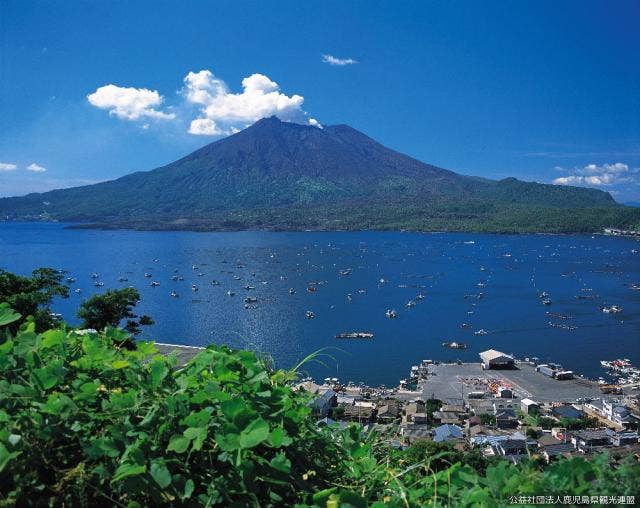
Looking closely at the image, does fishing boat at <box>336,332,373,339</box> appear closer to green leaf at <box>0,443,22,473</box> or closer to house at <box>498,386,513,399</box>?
house at <box>498,386,513,399</box>

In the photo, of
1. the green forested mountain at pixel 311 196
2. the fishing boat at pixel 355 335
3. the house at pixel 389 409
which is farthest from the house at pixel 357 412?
the green forested mountain at pixel 311 196

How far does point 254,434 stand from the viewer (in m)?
0.72

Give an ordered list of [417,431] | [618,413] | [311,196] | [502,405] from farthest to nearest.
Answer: [311,196] → [502,405] → [618,413] → [417,431]

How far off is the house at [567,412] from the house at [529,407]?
453mm

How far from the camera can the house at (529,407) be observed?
14.9m

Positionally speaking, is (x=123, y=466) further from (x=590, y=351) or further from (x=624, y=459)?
(x=590, y=351)

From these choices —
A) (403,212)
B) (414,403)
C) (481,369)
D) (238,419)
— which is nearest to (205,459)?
(238,419)

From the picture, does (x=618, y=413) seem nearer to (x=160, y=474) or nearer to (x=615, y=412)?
(x=615, y=412)

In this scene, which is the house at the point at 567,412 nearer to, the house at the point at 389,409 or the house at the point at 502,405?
the house at the point at 502,405

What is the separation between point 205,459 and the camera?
78 centimetres

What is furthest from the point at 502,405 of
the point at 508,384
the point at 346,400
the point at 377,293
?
the point at 377,293

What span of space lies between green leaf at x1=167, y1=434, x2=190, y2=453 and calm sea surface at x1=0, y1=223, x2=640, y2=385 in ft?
18.5

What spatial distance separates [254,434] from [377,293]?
35663 mm

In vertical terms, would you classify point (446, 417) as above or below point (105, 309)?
below
